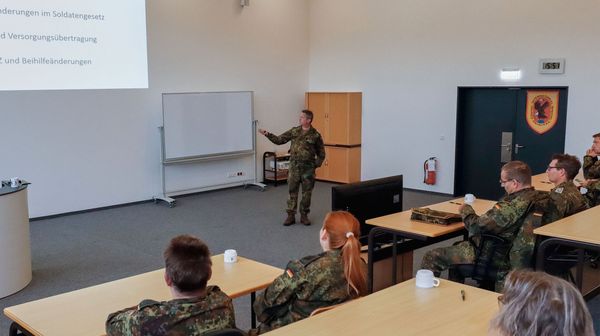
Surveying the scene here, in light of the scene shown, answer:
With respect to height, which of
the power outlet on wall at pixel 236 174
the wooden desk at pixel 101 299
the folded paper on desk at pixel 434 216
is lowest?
the power outlet on wall at pixel 236 174

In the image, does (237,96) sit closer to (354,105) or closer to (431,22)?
(354,105)

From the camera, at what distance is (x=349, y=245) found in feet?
9.34

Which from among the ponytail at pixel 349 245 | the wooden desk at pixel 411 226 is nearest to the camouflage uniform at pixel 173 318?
the ponytail at pixel 349 245

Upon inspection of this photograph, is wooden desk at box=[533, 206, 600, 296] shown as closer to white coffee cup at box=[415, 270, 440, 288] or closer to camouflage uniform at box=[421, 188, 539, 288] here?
camouflage uniform at box=[421, 188, 539, 288]

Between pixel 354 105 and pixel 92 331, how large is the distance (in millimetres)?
8716

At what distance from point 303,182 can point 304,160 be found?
30 centimetres

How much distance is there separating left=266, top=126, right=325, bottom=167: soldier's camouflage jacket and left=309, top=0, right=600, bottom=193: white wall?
113 inches

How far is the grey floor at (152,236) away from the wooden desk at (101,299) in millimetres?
1382

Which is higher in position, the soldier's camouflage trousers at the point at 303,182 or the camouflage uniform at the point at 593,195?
the camouflage uniform at the point at 593,195

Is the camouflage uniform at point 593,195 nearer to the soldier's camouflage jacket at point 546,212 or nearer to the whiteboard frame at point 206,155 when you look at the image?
the soldier's camouflage jacket at point 546,212

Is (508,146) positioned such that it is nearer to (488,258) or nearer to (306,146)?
(306,146)

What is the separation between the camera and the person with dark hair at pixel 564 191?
4738 millimetres

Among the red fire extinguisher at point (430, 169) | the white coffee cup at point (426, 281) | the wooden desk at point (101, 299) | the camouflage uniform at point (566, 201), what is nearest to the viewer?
the wooden desk at point (101, 299)

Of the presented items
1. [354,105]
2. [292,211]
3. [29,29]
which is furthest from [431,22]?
[29,29]
